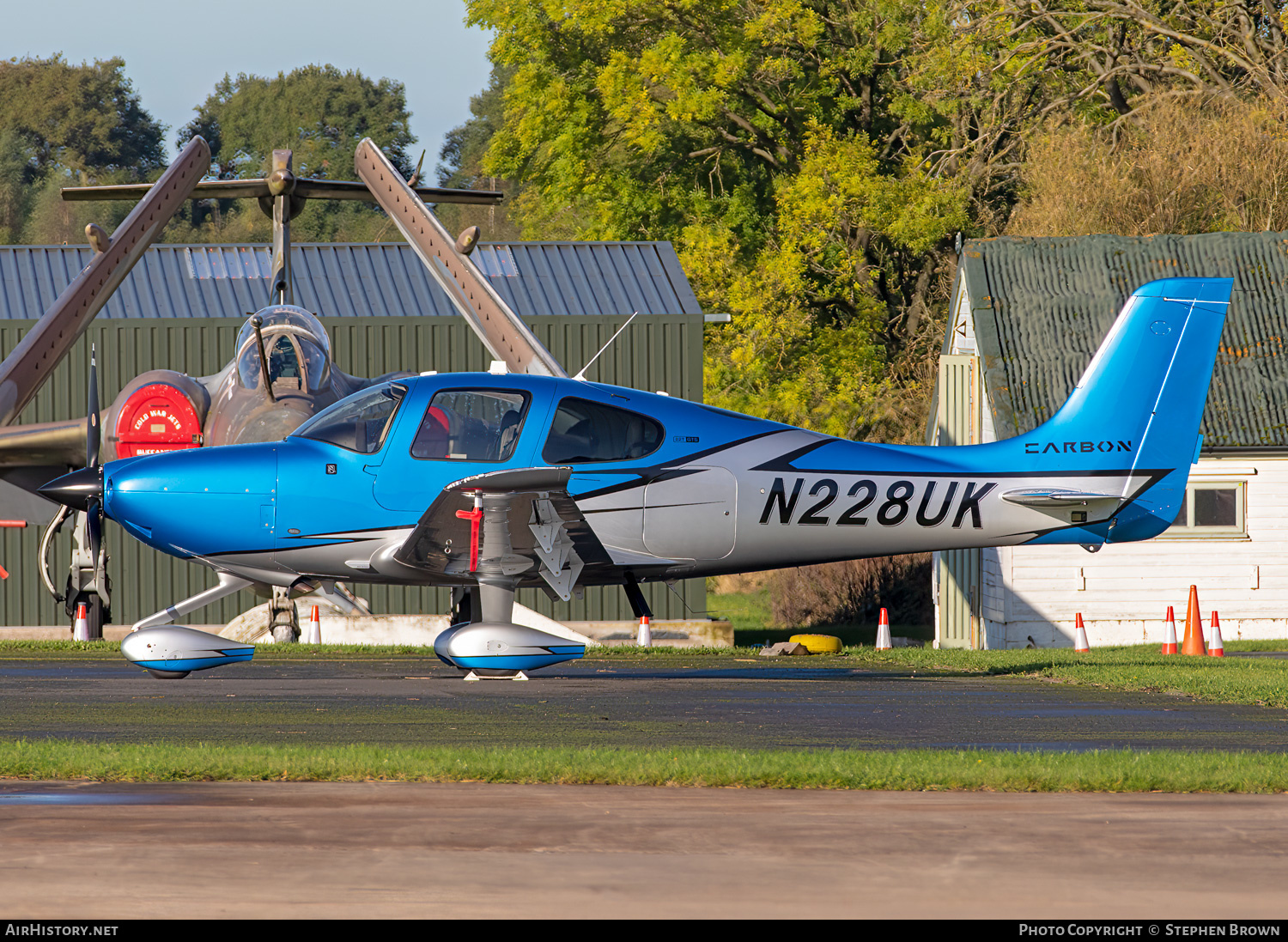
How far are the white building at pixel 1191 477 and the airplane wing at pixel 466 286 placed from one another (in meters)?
8.19

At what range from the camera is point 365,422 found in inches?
555

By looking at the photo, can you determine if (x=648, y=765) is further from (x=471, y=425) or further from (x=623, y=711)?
(x=471, y=425)

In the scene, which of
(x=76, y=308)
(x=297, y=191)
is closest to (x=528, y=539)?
(x=76, y=308)

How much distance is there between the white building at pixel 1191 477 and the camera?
2652 cm

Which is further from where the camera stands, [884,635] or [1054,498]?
[884,635]

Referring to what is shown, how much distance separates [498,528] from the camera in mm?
13852

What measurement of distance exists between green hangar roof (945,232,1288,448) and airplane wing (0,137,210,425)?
13113 millimetres

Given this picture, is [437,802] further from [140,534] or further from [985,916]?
[140,534]

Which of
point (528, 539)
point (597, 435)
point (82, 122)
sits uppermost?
point (82, 122)

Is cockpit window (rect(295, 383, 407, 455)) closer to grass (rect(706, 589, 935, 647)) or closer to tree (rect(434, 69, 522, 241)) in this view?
grass (rect(706, 589, 935, 647))

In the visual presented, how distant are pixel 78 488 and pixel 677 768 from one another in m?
6.92

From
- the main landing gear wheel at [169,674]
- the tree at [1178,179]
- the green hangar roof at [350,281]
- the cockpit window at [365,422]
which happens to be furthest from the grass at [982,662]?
the tree at [1178,179]

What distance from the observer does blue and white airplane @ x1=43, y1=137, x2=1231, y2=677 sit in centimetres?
1384

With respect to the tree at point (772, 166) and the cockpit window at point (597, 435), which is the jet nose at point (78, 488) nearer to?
the cockpit window at point (597, 435)
